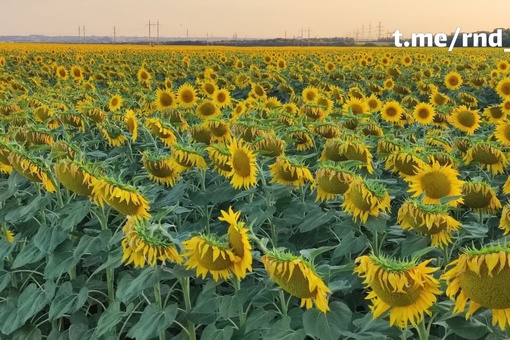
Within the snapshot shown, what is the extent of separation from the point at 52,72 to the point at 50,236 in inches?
487

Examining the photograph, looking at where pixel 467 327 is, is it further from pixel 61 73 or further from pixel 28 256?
pixel 61 73

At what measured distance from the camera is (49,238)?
8.58ft

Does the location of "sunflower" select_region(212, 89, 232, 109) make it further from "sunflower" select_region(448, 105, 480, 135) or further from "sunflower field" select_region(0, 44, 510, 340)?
"sunflower" select_region(448, 105, 480, 135)

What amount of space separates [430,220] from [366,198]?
26 cm

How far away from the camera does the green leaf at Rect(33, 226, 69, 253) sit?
8.43ft

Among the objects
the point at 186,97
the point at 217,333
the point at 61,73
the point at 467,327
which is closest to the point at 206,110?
the point at 186,97

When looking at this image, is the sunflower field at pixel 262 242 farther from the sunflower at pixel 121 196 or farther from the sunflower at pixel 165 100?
the sunflower at pixel 165 100

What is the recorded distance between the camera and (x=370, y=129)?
13.0 ft

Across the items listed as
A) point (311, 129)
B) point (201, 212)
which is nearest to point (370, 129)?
point (311, 129)

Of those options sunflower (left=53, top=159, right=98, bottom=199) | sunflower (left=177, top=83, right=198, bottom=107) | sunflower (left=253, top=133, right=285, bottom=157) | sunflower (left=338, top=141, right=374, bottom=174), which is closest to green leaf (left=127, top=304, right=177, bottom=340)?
sunflower (left=53, top=159, right=98, bottom=199)

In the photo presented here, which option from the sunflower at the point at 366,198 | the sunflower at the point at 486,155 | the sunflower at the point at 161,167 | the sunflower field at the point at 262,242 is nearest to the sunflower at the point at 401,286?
the sunflower field at the point at 262,242

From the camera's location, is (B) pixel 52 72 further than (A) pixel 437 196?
Yes

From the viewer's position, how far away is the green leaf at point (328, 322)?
5.78ft

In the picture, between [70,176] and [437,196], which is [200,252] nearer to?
[70,176]
